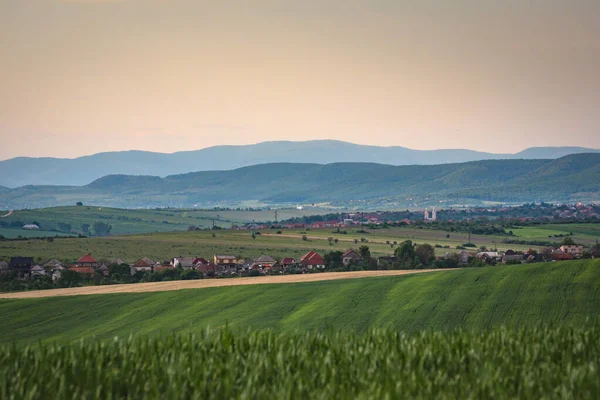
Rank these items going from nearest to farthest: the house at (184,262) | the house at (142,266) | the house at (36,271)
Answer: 1. the house at (36,271)
2. the house at (142,266)
3. the house at (184,262)

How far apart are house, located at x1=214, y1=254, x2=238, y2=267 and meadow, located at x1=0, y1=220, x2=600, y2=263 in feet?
12.9

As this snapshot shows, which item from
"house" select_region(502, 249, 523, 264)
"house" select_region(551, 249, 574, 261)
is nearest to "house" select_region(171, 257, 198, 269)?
"house" select_region(502, 249, 523, 264)

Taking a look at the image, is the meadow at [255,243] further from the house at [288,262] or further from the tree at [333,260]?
the tree at [333,260]

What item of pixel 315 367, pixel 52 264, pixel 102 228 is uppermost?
pixel 315 367

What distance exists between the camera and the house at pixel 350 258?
88.0 m

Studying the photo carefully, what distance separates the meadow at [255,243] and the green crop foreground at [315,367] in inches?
3170

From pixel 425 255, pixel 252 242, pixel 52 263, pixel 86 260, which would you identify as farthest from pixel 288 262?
pixel 252 242

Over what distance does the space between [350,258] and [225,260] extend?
14325 mm

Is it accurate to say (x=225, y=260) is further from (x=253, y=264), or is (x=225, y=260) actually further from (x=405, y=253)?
(x=405, y=253)

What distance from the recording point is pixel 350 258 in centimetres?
8994

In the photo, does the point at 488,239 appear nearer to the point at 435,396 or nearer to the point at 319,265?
the point at 319,265

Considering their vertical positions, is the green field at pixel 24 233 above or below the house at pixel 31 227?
below

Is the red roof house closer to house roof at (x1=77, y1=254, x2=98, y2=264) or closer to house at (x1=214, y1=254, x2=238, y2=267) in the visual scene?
house roof at (x1=77, y1=254, x2=98, y2=264)

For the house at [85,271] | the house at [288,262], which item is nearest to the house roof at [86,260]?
the house at [85,271]
